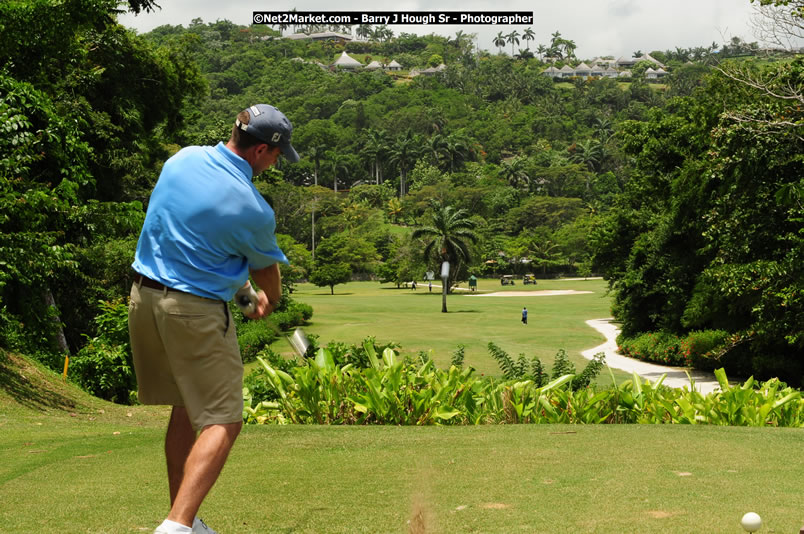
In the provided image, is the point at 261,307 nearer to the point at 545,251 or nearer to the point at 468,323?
the point at 468,323

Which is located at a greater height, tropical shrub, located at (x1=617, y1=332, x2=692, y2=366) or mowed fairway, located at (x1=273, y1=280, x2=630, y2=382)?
tropical shrub, located at (x1=617, y1=332, x2=692, y2=366)

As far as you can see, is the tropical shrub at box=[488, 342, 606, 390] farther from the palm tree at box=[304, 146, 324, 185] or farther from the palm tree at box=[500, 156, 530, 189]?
the palm tree at box=[304, 146, 324, 185]

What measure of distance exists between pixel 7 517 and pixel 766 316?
23490 mm

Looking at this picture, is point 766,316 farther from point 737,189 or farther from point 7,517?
point 7,517

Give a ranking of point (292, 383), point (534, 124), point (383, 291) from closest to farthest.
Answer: point (292, 383) < point (383, 291) < point (534, 124)

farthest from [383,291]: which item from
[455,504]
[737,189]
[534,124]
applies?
[534,124]

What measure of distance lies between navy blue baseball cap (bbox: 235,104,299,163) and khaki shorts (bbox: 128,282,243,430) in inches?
30.2

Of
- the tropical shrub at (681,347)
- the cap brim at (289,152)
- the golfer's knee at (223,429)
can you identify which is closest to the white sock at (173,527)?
the golfer's knee at (223,429)

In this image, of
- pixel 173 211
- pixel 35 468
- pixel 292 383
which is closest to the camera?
pixel 173 211

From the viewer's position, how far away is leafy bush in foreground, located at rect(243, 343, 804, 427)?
9.70m

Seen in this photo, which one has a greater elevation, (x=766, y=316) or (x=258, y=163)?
(x=258, y=163)

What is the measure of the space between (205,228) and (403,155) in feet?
513

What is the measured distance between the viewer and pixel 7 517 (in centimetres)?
455

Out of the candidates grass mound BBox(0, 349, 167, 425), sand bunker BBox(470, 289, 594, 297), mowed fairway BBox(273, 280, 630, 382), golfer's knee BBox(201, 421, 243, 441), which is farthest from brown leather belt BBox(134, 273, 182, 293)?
sand bunker BBox(470, 289, 594, 297)
